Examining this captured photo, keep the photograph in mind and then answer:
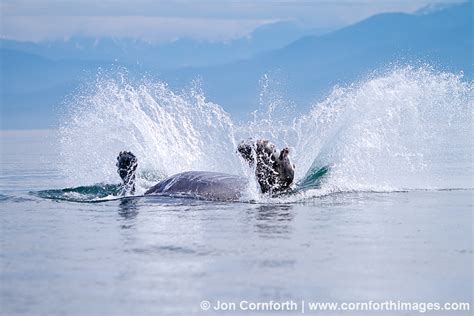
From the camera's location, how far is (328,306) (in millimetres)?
10500

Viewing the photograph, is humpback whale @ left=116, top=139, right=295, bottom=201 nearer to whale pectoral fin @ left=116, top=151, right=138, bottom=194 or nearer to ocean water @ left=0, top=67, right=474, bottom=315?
ocean water @ left=0, top=67, right=474, bottom=315

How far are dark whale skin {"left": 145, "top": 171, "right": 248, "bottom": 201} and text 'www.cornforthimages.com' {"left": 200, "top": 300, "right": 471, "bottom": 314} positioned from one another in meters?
8.47

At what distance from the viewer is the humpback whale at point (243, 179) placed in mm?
18828

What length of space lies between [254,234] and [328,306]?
4218 millimetres

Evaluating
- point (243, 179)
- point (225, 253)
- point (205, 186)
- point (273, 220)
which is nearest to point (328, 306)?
point (225, 253)

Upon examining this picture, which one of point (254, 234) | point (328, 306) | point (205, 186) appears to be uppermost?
point (205, 186)

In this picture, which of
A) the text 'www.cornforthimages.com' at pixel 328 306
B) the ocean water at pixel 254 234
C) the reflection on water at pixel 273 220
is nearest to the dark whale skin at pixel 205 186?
the ocean water at pixel 254 234

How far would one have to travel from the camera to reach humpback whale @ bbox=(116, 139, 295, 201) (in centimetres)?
1883

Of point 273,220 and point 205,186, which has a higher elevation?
point 205,186

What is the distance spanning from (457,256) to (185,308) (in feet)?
12.9

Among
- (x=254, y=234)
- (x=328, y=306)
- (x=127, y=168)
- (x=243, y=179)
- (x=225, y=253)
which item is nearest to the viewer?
(x=328, y=306)

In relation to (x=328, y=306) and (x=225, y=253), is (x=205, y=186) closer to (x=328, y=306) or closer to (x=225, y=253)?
(x=225, y=253)

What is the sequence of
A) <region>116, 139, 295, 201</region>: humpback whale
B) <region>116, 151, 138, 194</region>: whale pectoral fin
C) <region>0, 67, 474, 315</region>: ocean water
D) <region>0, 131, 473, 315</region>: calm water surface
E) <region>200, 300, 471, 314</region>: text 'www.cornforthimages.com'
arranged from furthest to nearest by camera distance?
<region>116, 151, 138, 194</region>: whale pectoral fin < <region>116, 139, 295, 201</region>: humpback whale < <region>0, 67, 474, 315</region>: ocean water < <region>0, 131, 473, 315</region>: calm water surface < <region>200, 300, 471, 314</region>: text 'www.cornforthimages.com'

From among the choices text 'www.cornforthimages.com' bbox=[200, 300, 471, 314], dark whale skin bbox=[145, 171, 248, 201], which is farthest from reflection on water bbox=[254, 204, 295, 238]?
text 'www.cornforthimages.com' bbox=[200, 300, 471, 314]
